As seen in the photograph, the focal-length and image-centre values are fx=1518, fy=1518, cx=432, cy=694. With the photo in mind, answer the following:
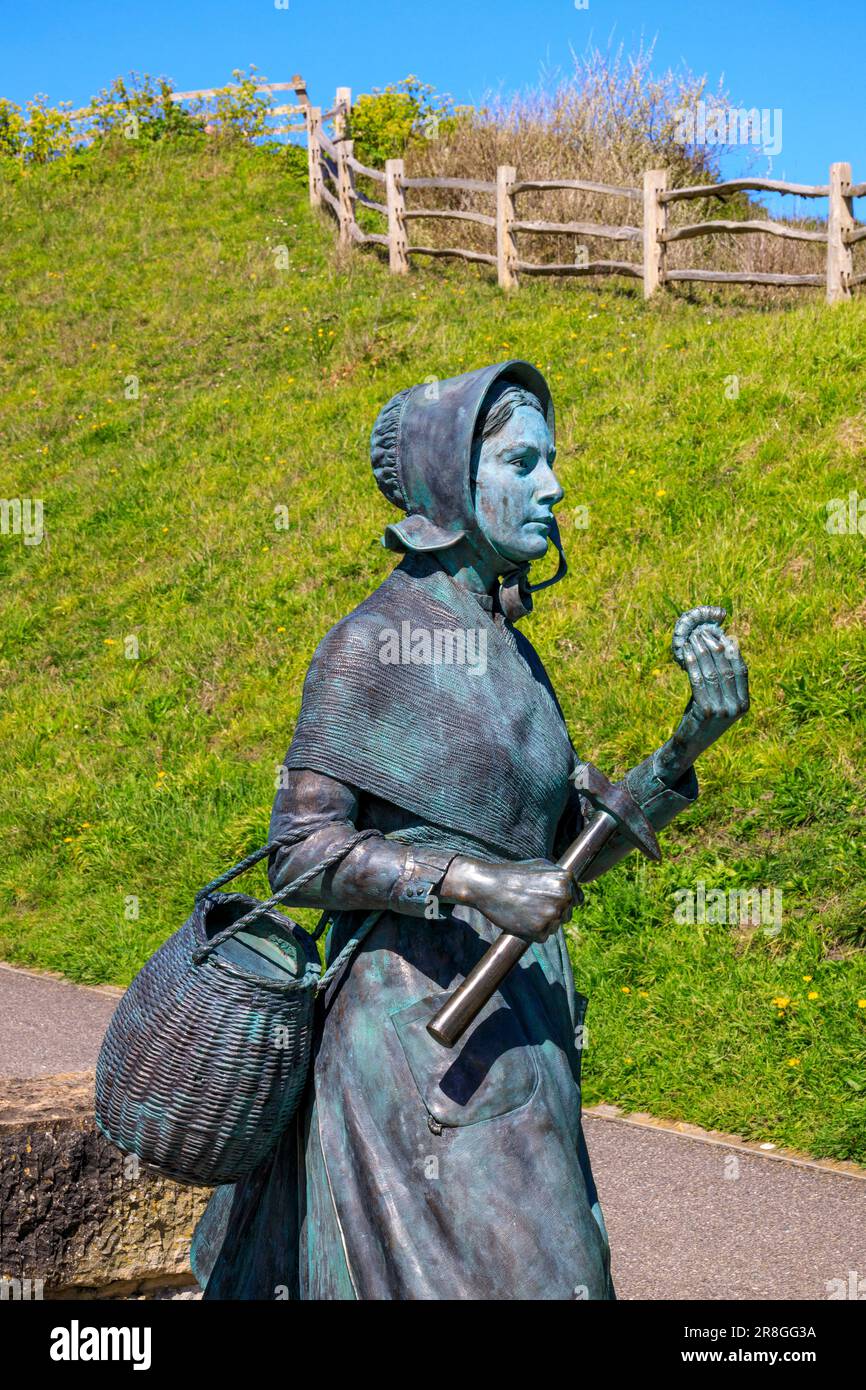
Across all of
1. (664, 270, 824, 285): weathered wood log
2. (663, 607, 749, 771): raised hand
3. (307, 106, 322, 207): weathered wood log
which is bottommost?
(663, 607, 749, 771): raised hand

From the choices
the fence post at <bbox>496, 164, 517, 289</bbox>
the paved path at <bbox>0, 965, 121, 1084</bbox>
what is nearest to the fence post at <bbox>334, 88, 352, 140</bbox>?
the fence post at <bbox>496, 164, 517, 289</bbox>

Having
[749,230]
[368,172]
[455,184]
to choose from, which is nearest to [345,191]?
[368,172]

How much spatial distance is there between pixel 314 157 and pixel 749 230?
9.91 m

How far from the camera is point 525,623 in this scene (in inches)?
377

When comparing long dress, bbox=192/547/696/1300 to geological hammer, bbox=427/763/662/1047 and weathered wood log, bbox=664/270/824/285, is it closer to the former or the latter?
geological hammer, bbox=427/763/662/1047

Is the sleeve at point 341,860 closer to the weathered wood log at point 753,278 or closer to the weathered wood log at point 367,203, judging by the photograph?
the weathered wood log at point 753,278

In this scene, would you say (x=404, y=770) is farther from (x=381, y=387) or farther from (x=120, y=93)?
(x=120, y=93)

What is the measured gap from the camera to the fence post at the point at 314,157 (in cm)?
2133

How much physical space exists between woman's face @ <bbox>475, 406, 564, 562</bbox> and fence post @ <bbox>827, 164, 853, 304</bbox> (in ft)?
33.8

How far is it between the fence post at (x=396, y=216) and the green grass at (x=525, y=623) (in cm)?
37

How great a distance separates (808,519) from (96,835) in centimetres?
484

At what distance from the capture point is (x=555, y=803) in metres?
3.10

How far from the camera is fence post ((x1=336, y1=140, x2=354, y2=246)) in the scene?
19406 mm
